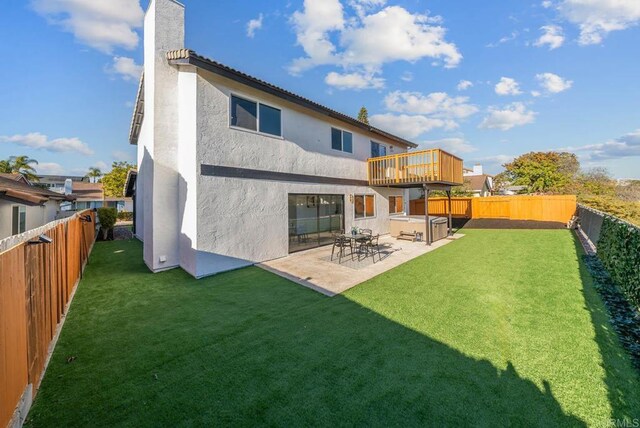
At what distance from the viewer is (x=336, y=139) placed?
1215 centimetres

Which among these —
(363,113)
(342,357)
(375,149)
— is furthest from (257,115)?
(363,113)

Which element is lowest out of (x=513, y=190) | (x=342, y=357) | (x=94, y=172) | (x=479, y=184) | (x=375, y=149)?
(x=342, y=357)

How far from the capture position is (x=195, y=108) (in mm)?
7426

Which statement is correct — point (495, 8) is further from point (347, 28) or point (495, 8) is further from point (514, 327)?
point (514, 327)

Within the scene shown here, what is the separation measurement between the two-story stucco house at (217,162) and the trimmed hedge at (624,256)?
873 cm

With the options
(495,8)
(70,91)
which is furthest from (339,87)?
(70,91)

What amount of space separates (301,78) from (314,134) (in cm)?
823

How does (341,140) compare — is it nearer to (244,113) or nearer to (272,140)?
(272,140)

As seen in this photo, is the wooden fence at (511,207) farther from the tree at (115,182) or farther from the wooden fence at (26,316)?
the tree at (115,182)

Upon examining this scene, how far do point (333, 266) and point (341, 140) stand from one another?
673 cm

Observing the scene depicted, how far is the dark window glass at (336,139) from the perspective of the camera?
11.9 metres

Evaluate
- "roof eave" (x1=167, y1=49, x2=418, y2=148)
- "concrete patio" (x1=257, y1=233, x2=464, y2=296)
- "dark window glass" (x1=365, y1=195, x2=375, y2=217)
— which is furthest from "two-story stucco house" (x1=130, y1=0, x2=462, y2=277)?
"dark window glass" (x1=365, y1=195, x2=375, y2=217)

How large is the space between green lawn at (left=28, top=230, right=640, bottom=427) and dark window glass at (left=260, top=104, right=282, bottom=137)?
548 centimetres

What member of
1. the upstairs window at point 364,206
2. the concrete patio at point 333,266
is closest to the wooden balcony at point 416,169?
the upstairs window at point 364,206
